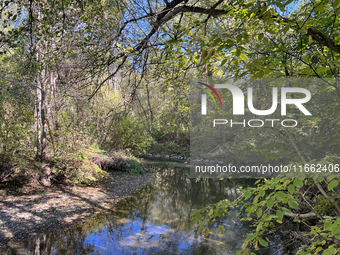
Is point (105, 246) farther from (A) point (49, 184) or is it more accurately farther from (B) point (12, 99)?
(B) point (12, 99)

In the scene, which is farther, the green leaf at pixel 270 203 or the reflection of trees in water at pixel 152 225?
the reflection of trees in water at pixel 152 225

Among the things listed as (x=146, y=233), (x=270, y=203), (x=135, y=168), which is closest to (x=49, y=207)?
(x=146, y=233)

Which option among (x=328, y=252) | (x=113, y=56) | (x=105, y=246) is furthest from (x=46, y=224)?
(x=328, y=252)

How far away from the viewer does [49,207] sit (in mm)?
6496

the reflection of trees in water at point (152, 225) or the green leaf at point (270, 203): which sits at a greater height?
the green leaf at point (270, 203)

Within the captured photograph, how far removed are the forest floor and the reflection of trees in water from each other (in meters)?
0.35

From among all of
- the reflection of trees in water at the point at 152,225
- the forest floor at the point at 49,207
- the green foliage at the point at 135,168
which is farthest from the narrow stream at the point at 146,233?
the green foliage at the point at 135,168

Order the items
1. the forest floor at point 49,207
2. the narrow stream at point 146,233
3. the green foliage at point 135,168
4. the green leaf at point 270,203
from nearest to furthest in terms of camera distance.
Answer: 1. the green leaf at point 270,203
2. the narrow stream at point 146,233
3. the forest floor at point 49,207
4. the green foliage at point 135,168

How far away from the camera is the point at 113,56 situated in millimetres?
3023

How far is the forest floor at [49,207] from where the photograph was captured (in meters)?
5.38

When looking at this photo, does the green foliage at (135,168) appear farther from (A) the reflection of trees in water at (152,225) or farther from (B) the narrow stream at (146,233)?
(B) the narrow stream at (146,233)

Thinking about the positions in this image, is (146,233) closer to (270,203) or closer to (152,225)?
(152,225)

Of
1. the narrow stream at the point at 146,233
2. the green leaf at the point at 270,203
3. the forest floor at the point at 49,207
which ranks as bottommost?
the narrow stream at the point at 146,233

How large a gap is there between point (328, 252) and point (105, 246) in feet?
15.7
